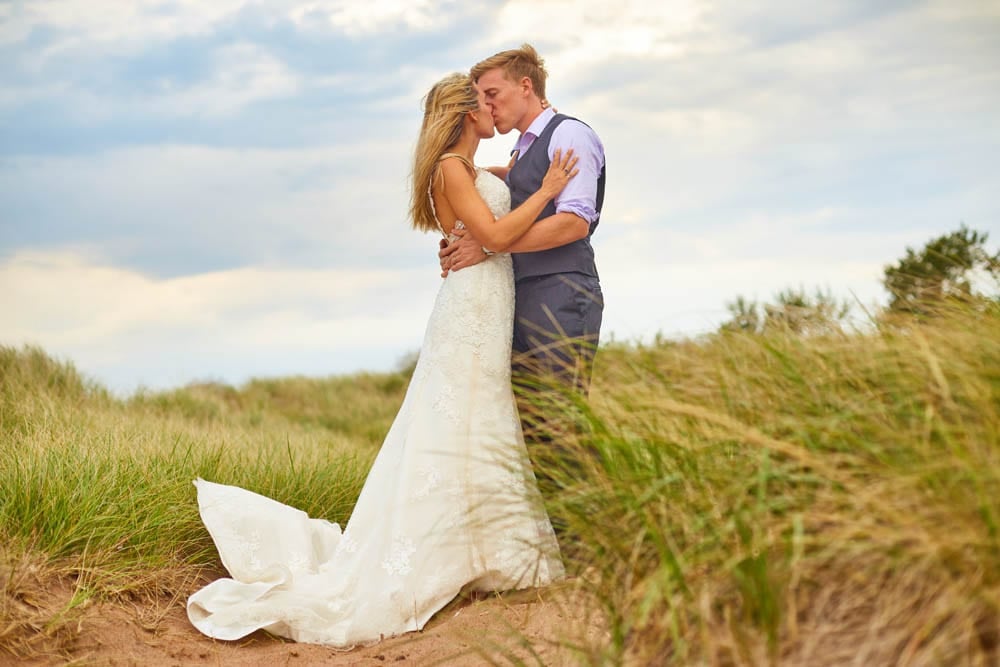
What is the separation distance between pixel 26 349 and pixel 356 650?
349 inches

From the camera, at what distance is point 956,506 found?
8.02 ft

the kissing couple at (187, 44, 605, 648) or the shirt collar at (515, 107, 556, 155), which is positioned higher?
the shirt collar at (515, 107, 556, 155)

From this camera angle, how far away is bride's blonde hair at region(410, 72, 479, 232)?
5324 mm

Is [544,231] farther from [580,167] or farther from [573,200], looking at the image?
[580,167]

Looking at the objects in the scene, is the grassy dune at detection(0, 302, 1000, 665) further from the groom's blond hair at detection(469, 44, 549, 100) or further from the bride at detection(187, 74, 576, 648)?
the groom's blond hair at detection(469, 44, 549, 100)

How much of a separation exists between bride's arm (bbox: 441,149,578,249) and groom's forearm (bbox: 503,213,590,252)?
6 cm

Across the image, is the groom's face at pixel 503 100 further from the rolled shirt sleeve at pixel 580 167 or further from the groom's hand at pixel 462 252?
the groom's hand at pixel 462 252

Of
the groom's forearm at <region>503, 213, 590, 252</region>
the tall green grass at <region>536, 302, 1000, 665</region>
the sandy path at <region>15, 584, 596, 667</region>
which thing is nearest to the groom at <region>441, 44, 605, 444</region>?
the groom's forearm at <region>503, 213, 590, 252</region>

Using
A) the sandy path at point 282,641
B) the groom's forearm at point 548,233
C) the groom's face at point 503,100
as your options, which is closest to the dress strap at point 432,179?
the groom's face at point 503,100

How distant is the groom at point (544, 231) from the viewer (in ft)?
17.1

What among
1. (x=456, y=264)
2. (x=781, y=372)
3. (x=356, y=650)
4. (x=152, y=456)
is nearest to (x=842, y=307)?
(x=781, y=372)

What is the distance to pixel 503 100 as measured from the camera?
5.63m

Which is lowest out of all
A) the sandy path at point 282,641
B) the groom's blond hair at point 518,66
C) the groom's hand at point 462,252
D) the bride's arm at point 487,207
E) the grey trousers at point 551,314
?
the sandy path at point 282,641

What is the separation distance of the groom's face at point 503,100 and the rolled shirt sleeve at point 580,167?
33 cm
